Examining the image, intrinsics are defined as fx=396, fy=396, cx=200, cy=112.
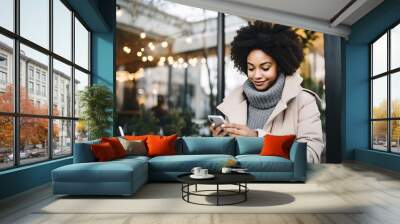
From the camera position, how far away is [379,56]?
29.1 feet

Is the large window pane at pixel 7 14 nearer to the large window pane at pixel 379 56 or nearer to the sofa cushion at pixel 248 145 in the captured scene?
the sofa cushion at pixel 248 145

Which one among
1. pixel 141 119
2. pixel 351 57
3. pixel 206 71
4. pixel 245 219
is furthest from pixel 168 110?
pixel 245 219

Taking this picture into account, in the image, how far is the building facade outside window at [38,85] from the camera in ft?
16.3

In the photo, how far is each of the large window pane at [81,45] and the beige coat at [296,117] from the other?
11.1 ft

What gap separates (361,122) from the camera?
30.8ft

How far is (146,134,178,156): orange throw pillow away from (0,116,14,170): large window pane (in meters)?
2.18

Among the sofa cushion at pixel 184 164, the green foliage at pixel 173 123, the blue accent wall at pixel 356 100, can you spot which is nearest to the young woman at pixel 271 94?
the green foliage at pixel 173 123

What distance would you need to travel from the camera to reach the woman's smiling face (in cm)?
848

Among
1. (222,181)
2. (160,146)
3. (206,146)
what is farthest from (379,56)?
(222,181)

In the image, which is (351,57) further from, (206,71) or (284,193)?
(284,193)

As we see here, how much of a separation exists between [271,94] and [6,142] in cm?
529

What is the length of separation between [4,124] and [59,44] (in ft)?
7.56

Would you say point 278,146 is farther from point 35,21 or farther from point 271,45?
point 35,21

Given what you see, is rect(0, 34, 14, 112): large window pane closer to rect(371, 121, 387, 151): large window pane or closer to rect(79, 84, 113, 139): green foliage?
rect(79, 84, 113, 139): green foliage
